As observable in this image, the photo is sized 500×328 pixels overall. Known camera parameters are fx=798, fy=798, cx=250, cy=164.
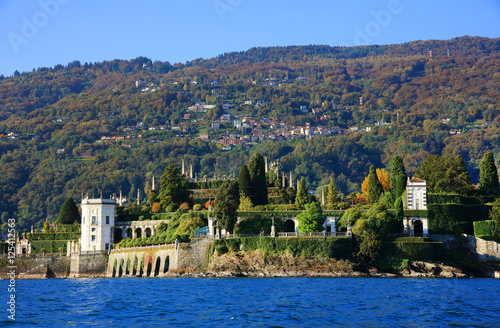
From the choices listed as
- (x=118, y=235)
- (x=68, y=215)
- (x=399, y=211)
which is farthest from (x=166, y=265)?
(x=68, y=215)

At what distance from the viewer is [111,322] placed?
47.8 metres

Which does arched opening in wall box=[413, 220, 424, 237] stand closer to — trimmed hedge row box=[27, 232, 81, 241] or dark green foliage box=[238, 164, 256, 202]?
dark green foliage box=[238, 164, 256, 202]

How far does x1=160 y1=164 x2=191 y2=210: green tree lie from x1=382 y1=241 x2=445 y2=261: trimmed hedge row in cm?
3505

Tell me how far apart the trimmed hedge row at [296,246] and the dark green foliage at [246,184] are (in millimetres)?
15661

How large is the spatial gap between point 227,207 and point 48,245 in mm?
29436

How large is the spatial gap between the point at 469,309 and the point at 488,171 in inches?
1958

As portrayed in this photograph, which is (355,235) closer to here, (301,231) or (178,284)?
(301,231)

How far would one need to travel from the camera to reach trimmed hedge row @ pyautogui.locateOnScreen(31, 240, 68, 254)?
342 feet

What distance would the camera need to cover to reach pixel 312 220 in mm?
87500

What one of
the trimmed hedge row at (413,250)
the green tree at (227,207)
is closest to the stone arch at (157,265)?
the green tree at (227,207)

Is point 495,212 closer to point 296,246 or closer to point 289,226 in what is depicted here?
point 296,246

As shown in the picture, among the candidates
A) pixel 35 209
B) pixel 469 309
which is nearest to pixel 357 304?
pixel 469 309

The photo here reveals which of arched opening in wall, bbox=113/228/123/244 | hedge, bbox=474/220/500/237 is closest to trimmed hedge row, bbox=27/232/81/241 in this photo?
arched opening in wall, bbox=113/228/123/244

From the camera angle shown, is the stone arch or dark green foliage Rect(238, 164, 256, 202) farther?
dark green foliage Rect(238, 164, 256, 202)
